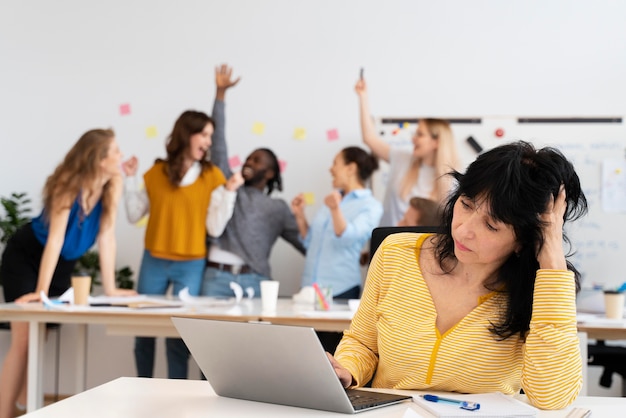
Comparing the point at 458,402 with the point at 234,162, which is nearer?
the point at 458,402

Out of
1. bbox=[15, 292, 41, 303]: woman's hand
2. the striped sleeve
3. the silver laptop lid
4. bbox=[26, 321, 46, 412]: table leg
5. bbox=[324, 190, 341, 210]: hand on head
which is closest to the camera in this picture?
the silver laptop lid

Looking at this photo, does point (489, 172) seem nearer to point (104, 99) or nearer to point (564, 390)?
point (564, 390)

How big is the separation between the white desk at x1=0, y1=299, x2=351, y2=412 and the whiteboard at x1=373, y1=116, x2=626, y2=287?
5.57 ft

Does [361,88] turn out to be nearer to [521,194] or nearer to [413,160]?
[413,160]

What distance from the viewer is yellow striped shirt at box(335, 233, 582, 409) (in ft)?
4.77

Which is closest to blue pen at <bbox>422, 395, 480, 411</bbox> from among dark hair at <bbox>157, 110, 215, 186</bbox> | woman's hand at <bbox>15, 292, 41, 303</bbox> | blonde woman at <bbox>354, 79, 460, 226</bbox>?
woman's hand at <bbox>15, 292, 41, 303</bbox>

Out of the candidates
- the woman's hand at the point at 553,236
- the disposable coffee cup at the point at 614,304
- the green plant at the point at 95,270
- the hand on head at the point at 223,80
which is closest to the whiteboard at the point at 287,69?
the green plant at the point at 95,270

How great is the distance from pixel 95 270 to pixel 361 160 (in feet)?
5.61

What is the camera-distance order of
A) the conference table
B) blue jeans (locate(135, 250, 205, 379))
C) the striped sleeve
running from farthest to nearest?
blue jeans (locate(135, 250, 205, 379)) < the conference table < the striped sleeve

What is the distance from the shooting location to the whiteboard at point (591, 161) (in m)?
4.53

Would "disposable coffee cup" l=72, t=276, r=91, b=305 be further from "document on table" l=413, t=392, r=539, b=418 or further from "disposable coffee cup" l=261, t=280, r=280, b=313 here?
"document on table" l=413, t=392, r=539, b=418

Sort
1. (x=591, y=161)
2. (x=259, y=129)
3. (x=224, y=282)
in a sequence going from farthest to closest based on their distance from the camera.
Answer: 1. (x=259, y=129)
2. (x=591, y=161)
3. (x=224, y=282)

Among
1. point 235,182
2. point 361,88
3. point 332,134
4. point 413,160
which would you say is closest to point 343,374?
point 235,182

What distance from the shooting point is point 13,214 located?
4.79 metres
